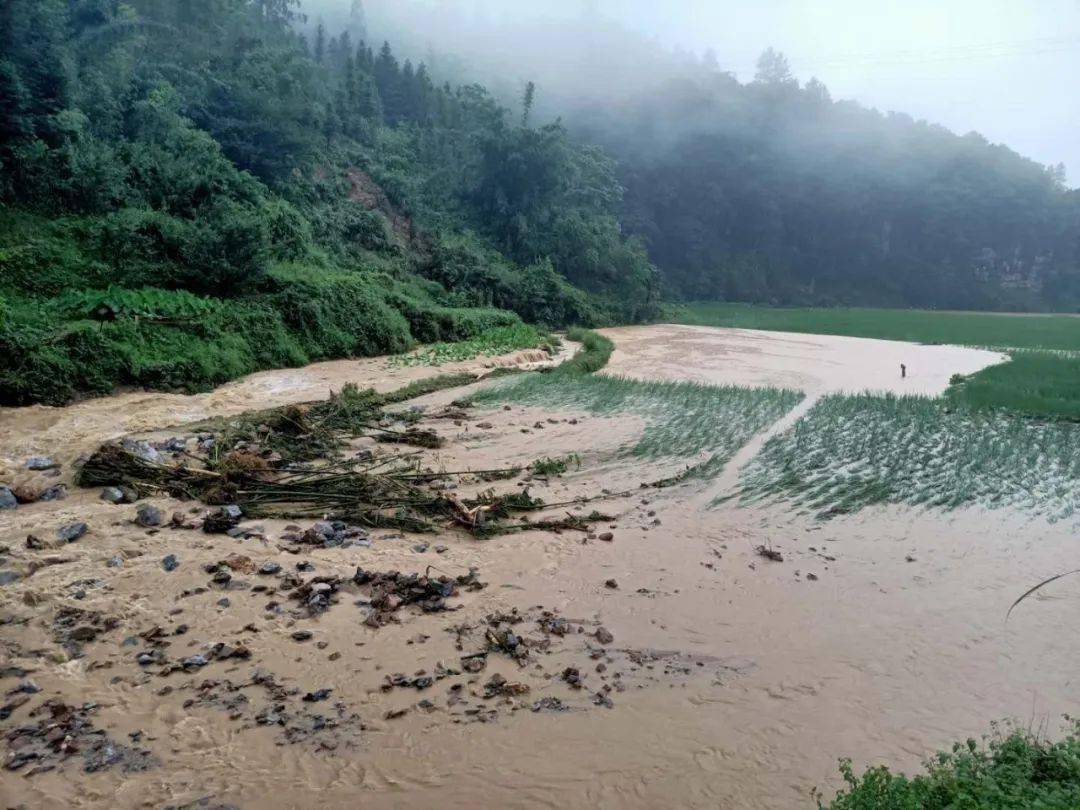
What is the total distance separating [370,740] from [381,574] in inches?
63.6

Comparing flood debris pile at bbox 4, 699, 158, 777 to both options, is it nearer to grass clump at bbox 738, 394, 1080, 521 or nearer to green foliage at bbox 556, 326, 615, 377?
grass clump at bbox 738, 394, 1080, 521

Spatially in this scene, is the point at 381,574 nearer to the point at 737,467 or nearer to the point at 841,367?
the point at 737,467

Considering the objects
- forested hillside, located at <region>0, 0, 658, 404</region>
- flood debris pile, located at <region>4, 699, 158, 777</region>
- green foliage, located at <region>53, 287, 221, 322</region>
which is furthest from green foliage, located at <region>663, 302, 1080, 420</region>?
green foliage, located at <region>53, 287, 221, 322</region>

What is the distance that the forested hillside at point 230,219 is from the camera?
1143 centimetres

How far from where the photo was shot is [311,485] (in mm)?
6355

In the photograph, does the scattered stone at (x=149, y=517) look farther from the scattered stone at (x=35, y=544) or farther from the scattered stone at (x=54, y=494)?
the scattered stone at (x=54, y=494)

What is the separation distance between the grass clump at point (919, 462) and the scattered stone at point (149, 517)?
5.18 m

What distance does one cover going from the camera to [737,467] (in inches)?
304

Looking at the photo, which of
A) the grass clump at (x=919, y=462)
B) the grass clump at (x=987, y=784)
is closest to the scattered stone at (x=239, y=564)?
the grass clump at (x=987, y=784)

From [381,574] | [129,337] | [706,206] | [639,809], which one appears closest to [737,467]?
[381,574]

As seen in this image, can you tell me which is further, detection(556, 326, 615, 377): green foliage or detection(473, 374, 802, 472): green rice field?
detection(556, 326, 615, 377): green foliage

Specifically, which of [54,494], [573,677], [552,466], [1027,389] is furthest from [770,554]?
[1027,389]

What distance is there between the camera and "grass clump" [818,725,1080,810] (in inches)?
97.0

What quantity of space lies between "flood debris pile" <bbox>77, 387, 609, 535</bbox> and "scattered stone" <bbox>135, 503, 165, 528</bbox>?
0.44m
